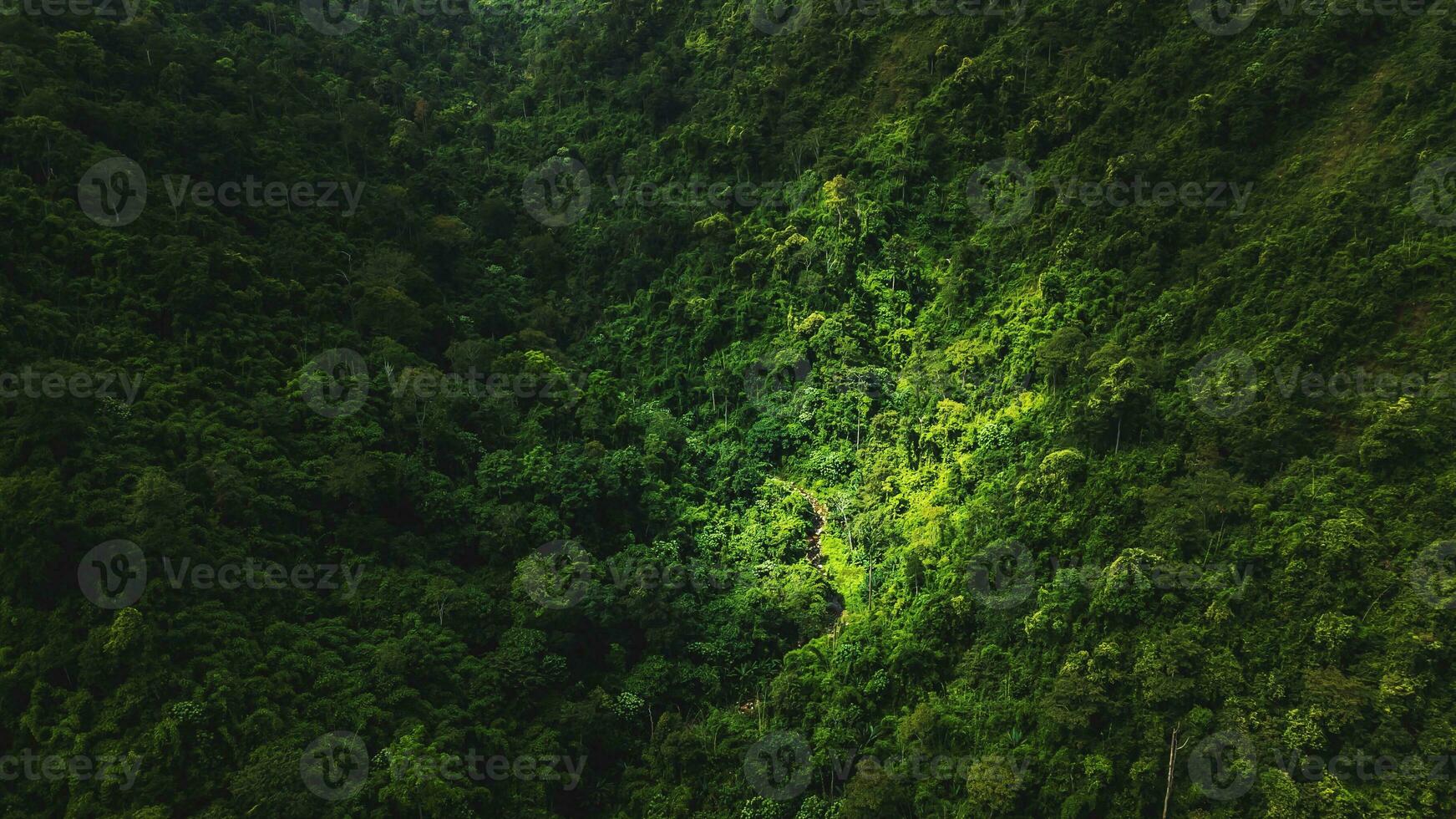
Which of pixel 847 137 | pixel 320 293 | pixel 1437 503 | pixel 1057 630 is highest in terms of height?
pixel 847 137

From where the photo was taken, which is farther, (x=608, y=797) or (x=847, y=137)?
(x=847, y=137)

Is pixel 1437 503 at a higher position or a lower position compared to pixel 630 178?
lower

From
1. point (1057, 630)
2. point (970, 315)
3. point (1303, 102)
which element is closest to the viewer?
point (1057, 630)

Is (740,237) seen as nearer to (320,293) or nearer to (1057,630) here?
(320,293)

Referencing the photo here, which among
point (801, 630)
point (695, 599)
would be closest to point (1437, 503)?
point (801, 630)

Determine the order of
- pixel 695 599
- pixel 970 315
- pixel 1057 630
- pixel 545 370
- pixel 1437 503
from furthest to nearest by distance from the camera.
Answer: pixel 545 370, pixel 970 315, pixel 695 599, pixel 1057 630, pixel 1437 503

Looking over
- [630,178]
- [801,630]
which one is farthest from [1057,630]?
[630,178]
